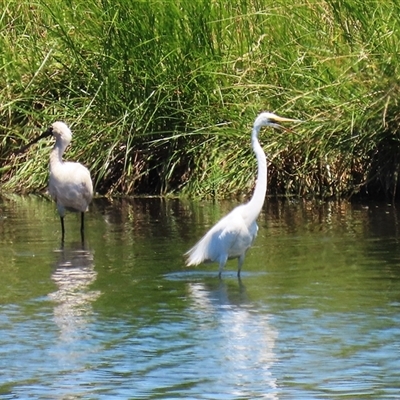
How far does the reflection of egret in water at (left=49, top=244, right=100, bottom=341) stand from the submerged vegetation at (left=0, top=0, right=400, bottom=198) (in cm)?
333

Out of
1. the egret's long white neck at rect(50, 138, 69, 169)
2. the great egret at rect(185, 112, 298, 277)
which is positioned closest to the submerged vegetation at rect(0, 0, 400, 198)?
the egret's long white neck at rect(50, 138, 69, 169)

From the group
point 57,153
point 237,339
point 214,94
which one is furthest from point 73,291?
point 214,94

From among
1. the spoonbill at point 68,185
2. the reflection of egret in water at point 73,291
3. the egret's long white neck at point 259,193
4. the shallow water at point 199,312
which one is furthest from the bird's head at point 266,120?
the spoonbill at point 68,185

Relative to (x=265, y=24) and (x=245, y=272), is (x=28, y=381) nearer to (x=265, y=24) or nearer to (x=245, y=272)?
(x=245, y=272)

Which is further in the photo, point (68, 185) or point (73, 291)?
point (68, 185)

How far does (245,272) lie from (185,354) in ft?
8.33

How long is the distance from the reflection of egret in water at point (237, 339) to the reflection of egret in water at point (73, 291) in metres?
0.73

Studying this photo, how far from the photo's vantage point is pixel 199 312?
7551 mm

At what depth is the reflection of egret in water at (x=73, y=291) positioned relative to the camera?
7301 millimetres

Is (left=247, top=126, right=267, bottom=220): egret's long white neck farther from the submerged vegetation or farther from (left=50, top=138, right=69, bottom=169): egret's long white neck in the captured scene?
(left=50, top=138, right=69, bottom=169): egret's long white neck

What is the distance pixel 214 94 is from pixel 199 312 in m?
6.19

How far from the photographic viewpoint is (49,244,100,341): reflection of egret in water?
7.30 meters

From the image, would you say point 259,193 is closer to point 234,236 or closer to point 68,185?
point 234,236

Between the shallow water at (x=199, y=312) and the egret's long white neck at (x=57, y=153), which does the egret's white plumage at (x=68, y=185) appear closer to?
the egret's long white neck at (x=57, y=153)
